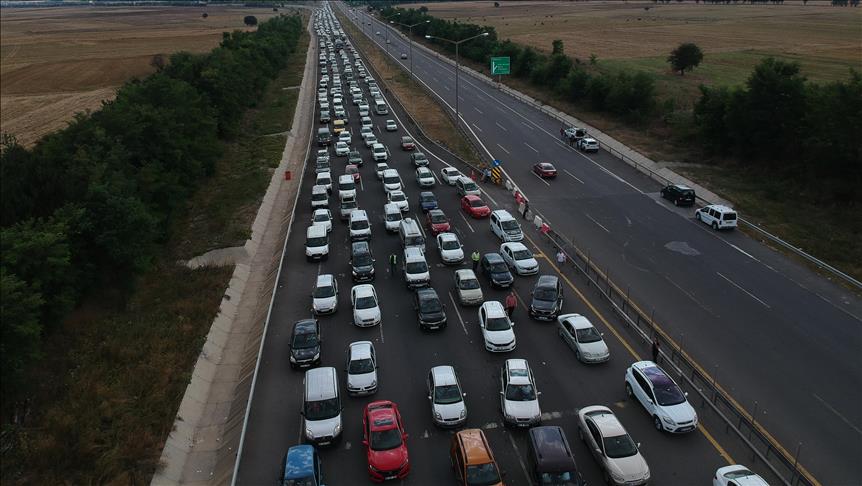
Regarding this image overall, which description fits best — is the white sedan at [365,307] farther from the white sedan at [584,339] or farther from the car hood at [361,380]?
the white sedan at [584,339]

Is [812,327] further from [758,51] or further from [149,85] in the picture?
[758,51]

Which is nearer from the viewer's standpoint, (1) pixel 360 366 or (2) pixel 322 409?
(2) pixel 322 409

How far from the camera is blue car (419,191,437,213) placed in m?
43.2

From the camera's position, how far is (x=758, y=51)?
111 m

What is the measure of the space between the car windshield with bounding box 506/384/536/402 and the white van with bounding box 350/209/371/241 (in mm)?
19475

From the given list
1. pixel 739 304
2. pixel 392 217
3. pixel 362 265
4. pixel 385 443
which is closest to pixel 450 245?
pixel 362 265

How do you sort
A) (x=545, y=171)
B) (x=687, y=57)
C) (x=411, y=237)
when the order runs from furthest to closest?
(x=687, y=57)
(x=545, y=171)
(x=411, y=237)

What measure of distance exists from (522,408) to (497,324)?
576 centimetres

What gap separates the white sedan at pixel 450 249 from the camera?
114 ft

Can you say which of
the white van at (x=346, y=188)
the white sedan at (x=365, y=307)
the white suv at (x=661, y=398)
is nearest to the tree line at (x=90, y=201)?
the white sedan at (x=365, y=307)

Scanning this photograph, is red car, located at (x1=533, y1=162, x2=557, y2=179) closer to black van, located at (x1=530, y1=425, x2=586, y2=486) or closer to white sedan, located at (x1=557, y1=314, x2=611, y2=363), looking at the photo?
white sedan, located at (x1=557, y1=314, x2=611, y2=363)

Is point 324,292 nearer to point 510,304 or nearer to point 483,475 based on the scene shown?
point 510,304

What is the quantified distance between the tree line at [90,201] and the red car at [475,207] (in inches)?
822

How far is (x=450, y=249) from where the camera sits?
35125 millimetres
